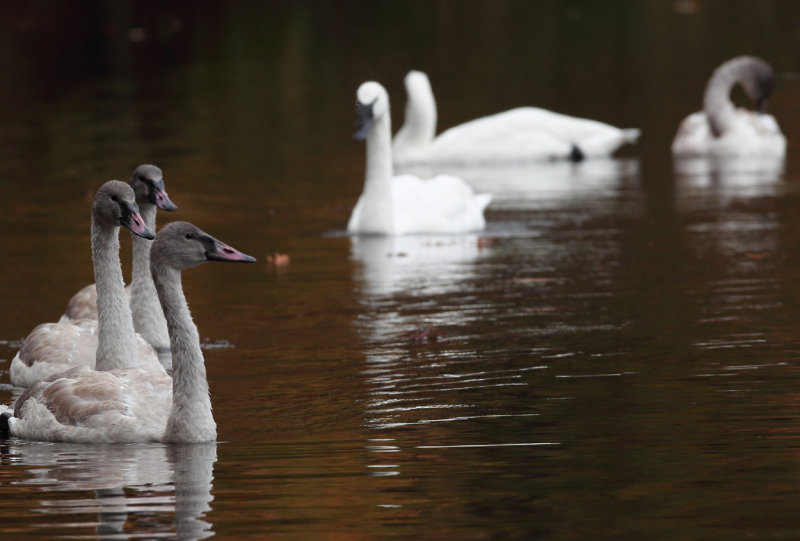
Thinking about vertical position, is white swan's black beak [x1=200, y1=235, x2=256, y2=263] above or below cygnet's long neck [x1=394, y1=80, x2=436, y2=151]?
below

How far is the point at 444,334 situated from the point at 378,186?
579 centimetres

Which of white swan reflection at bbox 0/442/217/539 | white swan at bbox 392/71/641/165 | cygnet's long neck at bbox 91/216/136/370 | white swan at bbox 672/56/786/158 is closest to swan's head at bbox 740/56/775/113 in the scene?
white swan at bbox 672/56/786/158

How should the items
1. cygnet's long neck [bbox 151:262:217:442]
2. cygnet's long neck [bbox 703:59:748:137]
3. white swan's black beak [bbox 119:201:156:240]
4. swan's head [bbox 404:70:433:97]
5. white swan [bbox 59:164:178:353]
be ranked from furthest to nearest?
1. swan's head [bbox 404:70:433:97]
2. cygnet's long neck [bbox 703:59:748:137]
3. white swan [bbox 59:164:178:353]
4. white swan's black beak [bbox 119:201:156:240]
5. cygnet's long neck [bbox 151:262:217:442]

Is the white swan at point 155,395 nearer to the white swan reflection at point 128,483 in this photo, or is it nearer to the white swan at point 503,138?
the white swan reflection at point 128,483

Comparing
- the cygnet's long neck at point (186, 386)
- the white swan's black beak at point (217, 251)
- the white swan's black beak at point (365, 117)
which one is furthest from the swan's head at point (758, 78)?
the cygnet's long neck at point (186, 386)

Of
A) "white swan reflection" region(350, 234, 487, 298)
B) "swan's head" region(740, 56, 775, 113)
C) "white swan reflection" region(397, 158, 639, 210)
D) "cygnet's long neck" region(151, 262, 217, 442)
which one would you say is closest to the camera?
"cygnet's long neck" region(151, 262, 217, 442)

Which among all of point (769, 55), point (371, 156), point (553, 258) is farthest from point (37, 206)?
point (769, 55)

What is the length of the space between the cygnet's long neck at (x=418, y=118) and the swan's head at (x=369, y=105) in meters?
7.38

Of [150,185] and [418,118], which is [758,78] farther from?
[150,185]

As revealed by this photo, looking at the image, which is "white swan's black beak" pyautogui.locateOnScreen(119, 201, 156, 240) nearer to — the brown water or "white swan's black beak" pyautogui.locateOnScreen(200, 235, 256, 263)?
"white swan's black beak" pyautogui.locateOnScreen(200, 235, 256, 263)

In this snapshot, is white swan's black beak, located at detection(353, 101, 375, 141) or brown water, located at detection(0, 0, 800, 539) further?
white swan's black beak, located at detection(353, 101, 375, 141)

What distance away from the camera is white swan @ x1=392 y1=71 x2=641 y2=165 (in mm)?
25766

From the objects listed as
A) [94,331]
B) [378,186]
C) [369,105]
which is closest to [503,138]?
[369,105]

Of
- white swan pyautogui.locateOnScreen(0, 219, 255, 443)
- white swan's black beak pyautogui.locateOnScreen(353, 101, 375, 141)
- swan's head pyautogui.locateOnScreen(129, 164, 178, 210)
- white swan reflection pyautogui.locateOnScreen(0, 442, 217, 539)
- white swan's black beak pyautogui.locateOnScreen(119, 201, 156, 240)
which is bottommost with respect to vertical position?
white swan reflection pyautogui.locateOnScreen(0, 442, 217, 539)
